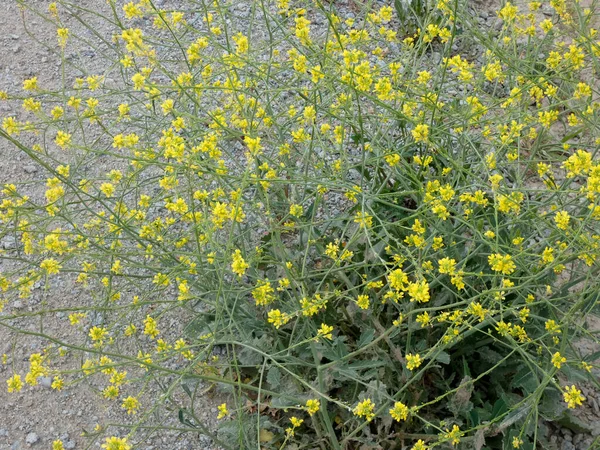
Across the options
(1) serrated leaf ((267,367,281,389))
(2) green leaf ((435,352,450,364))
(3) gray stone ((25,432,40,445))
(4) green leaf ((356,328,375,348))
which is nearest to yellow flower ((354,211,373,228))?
(4) green leaf ((356,328,375,348))

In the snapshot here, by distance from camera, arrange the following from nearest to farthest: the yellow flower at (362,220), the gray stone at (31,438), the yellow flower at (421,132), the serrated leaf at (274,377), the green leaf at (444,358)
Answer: the yellow flower at (362,220) → the yellow flower at (421,132) → the green leaf at (444,358) → the serrated leaf at (274,377) → the gray stone at (31,438)

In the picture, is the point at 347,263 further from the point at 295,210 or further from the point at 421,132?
the point at 421,132

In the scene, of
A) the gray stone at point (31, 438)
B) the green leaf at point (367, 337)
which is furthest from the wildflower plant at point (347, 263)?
the gray stone at point (31, 438)

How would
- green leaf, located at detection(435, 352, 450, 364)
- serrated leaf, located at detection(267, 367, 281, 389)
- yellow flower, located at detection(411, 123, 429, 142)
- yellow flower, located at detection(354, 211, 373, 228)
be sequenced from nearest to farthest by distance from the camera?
1. yellow flower, located at detection(354, 211, 373, 228)
2. yellow flower, located at detection(411, 123, 429, 142)
3. green leaf, located at detection(435, 352, 450, 364)
4. serrated leaf, located at detection(267, 367, 281, 389)

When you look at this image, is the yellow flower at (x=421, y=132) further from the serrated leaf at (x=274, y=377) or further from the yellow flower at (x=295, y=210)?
the serrated leaf at (x=274, y=377)

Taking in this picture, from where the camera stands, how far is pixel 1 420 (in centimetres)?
306

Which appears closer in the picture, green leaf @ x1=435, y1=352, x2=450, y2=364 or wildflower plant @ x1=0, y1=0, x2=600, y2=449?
wildflower plant @ x1=0, y1=0, x2=600, y2=449

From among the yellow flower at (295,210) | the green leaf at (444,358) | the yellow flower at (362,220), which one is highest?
the yellow flower at (362,220)

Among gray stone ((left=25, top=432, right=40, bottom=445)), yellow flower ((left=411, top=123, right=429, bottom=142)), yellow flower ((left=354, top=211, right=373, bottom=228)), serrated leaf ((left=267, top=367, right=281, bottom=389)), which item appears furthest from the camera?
gray stone ((left=25, top=432, right=40, bottom=445))

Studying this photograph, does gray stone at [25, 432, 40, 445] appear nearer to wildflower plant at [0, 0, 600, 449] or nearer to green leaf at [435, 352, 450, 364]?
wildflower plant at [0, 0, 600, 449]

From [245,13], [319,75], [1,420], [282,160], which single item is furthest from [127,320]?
[245,13]

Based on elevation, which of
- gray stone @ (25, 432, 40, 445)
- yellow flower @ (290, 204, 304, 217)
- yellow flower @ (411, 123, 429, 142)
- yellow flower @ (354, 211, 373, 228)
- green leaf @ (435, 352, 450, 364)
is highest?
yellow flower @ (411, 123, 429, 142)

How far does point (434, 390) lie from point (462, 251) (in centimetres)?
64

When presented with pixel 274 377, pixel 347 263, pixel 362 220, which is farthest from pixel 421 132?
pixel 274 377
